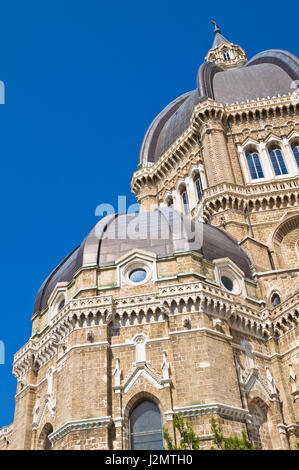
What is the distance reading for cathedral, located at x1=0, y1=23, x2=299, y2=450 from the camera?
2455 centimetres

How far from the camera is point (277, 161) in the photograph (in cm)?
4269

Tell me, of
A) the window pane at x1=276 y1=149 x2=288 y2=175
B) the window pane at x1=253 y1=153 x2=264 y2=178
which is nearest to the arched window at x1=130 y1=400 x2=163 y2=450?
the window pane at x1=253 y1=153 x2=264 y2=178

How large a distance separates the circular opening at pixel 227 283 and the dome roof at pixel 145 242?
1.35 metres

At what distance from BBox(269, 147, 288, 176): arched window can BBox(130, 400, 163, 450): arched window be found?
76.4ft

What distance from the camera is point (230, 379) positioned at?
83.5 ft

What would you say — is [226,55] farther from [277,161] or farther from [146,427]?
[146,427]

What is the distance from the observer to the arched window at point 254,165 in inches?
1658

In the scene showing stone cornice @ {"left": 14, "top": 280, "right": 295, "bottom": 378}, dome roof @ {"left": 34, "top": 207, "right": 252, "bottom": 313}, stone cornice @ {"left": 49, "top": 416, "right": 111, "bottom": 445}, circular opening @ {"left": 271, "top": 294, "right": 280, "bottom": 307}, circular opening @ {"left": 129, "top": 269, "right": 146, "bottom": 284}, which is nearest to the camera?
stone cornice @ {"left": 49, "top": 416, "right": 111, "bottom": 445}

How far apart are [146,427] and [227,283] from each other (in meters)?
9.37

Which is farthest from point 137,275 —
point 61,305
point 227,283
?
point 227,283

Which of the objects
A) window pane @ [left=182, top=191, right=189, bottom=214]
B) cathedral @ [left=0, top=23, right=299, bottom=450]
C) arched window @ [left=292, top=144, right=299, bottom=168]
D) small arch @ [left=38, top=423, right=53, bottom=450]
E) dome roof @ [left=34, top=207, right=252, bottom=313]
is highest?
arched window @ [left=292, top=144, right=299, bottom=168]

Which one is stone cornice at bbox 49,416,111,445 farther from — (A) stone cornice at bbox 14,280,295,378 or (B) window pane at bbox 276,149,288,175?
(B) window pane at bbox 276,149,288,175

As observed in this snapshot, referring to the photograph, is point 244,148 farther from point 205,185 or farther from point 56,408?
point 56,408

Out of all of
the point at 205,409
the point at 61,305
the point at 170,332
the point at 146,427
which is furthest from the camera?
the point at 61,305
